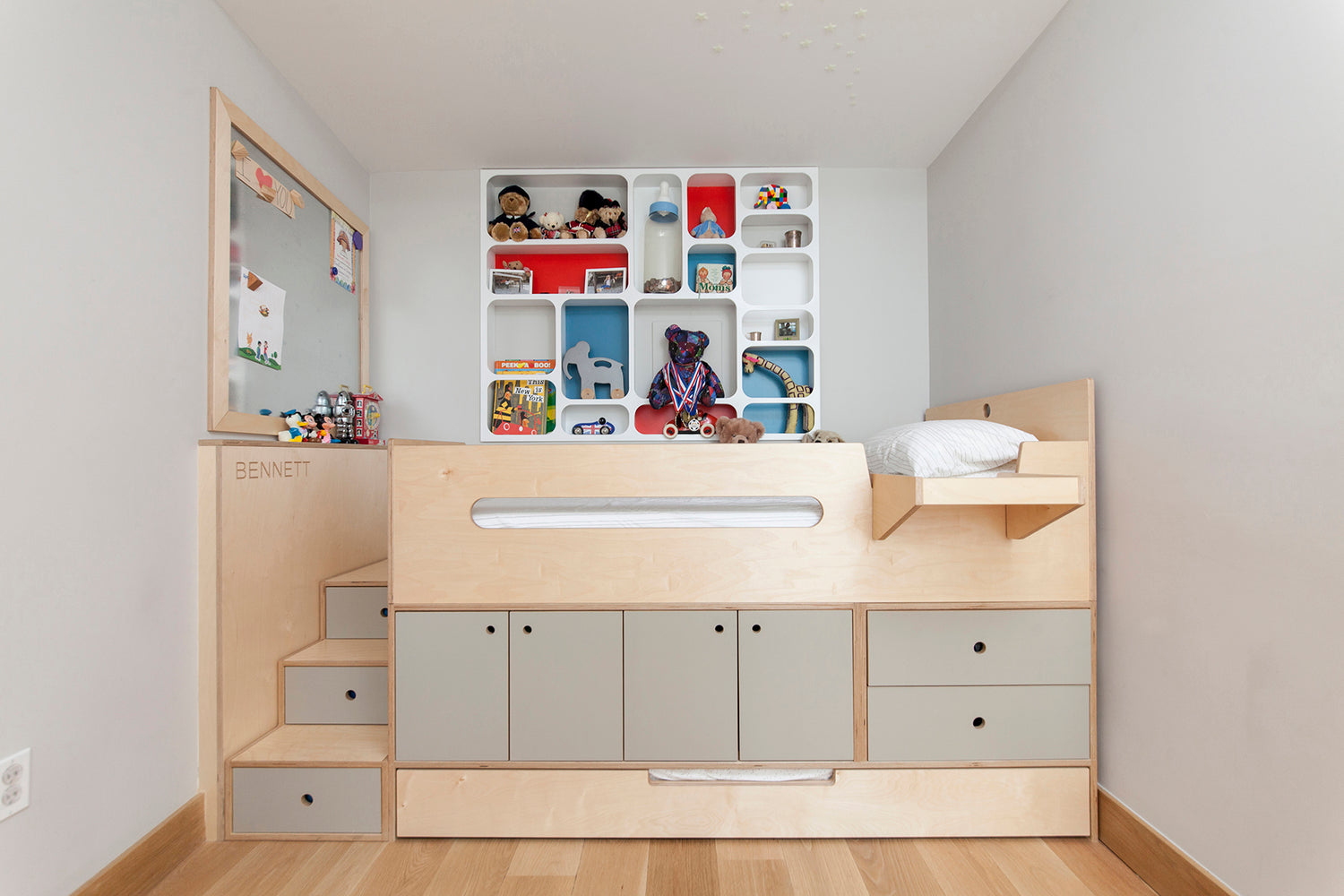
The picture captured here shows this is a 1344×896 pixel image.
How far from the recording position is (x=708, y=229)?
2527mm

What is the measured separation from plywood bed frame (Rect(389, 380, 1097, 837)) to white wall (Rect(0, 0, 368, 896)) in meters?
0.50

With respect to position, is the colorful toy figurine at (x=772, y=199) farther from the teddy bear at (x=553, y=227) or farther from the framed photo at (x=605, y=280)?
the teddy bear at (x=553, y=227)

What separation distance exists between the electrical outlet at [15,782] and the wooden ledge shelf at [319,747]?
0.48 metres

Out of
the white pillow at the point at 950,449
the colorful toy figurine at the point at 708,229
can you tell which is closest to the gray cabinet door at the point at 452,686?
the white pillow at the point at 950,449

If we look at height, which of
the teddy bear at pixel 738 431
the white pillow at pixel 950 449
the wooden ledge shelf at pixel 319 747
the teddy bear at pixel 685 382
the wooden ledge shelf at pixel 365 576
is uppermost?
the teddy bear at pixel 685 382

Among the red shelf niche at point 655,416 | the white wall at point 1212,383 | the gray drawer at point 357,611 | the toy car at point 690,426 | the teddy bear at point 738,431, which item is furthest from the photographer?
the red shelf niche at point 655,416

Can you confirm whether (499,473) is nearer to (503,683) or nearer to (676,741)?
(503,683)

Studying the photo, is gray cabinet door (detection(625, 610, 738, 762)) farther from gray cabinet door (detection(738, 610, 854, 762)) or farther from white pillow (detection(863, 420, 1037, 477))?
white pillow (detection(863, 420, 1037, 477))

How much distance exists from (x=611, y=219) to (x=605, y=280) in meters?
0.24

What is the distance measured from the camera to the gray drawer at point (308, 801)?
155cm

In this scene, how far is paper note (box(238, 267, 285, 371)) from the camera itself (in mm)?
1731

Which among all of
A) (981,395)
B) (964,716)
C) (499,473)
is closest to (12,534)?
(499,473)

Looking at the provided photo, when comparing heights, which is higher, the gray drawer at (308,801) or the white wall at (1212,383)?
the white wall at (1212,383)

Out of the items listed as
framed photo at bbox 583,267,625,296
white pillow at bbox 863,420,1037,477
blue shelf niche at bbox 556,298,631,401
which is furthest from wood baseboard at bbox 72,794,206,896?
framed photo at bbox 583,267,625,296
